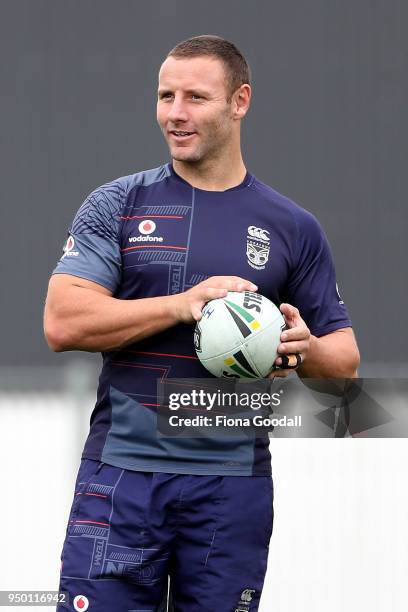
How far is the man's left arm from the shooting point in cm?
404

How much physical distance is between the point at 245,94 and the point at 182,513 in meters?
1.53

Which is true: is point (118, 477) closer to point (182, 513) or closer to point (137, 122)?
point (182, 513)

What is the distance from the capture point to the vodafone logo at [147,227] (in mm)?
4211

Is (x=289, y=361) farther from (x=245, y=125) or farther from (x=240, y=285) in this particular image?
(x=245, y=125)

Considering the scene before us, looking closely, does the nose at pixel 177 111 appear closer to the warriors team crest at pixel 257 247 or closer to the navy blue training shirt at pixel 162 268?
the navy blue training shirt at pixel 162 268

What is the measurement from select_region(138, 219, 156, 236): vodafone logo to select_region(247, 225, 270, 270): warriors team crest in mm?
337

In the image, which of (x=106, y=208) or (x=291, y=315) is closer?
(x=291, y=315)

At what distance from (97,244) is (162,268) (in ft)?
0.78

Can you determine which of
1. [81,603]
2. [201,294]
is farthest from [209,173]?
[81,603]

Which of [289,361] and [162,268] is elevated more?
[162,268]

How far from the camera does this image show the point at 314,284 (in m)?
4.47

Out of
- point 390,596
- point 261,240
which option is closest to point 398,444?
point 390,596

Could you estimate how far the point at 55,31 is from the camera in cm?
888

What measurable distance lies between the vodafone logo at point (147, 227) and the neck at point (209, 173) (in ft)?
0.82
